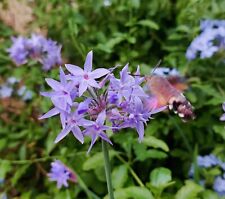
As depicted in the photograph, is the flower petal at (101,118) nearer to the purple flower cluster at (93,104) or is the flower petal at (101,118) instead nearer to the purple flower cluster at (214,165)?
the purple flower cluster at (93,104)

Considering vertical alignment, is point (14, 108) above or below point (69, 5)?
below

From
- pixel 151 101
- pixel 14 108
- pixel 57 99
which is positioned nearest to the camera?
pixel 57 99

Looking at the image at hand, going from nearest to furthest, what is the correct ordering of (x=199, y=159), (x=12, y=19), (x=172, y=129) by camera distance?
(x=199, y=159), (x=172, y=129), (x=12, y=19)

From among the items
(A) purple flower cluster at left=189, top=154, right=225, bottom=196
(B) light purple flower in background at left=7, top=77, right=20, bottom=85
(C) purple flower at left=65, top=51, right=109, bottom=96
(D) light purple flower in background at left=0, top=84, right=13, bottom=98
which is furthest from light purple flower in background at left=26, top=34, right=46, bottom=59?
(C) purple flower at left=65, top=51, right=109, bottom=96

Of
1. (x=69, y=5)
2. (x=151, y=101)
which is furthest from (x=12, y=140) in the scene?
(x=151, y=101)

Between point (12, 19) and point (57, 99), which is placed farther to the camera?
point (12, 19)

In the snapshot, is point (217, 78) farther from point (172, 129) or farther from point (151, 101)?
point (151, 101)

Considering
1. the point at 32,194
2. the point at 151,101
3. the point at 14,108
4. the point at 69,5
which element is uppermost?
the point at 151,101
